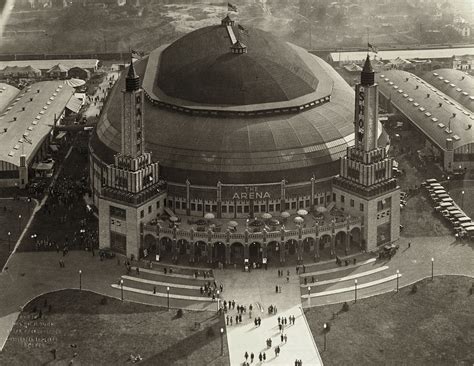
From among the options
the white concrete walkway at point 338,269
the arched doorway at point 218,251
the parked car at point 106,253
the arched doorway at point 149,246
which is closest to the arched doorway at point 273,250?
the white concrete walkway at point 338,269

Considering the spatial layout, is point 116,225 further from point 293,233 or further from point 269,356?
point 269,356

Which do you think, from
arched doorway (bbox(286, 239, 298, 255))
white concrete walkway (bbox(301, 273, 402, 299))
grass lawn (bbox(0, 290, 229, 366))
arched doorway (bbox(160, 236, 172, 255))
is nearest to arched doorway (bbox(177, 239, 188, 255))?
arched doorway (bbox(160, 236, 172, 255))

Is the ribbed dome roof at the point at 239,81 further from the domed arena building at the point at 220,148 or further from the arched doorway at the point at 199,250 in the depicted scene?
the arched doorway at the point at 199,250

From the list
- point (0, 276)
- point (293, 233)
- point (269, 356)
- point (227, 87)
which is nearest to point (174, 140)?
point (227, 87)

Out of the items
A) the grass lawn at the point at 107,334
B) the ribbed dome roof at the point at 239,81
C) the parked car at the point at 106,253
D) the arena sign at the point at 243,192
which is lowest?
the grass lawn at the point at 107,334

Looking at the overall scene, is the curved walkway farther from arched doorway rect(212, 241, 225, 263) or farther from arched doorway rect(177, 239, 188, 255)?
arched doorway rect(177, 239, 188, 255)

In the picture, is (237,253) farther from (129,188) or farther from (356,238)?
(356,238)

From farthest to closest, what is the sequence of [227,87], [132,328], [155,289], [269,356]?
1. [227,87]
2. [155,289]
3. [132,328]
4. [269,356]
